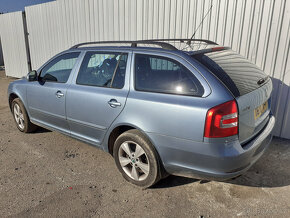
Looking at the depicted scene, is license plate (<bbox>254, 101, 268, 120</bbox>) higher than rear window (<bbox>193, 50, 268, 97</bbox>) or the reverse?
the reverse

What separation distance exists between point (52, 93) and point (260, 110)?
2.92m

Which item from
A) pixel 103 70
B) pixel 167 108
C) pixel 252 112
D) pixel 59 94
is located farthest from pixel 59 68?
pixel 252 112

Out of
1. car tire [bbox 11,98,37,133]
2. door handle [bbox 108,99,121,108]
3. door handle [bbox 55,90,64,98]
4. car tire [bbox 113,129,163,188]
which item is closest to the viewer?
car tire [bbox 113,129,163,188]

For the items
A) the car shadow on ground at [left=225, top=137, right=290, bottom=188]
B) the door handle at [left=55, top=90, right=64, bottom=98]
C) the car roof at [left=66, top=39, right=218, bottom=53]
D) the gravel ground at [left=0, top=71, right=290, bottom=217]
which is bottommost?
the gravel ground at [left=0, top=71, right=290, bottom=217]

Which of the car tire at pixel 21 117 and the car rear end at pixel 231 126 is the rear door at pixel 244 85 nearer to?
the car rear end at pixel 231 126

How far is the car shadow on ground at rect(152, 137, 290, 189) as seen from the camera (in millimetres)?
3047

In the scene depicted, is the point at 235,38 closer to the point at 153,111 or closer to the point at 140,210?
the point at 153,111

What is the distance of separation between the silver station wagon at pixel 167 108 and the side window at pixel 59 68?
0.16 feet

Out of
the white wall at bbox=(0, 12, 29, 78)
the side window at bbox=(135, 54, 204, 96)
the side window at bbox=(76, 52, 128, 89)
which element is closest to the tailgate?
the side window at bbox=(135, 54, 204, 96)

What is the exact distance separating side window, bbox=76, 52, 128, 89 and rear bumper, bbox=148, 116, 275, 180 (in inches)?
35.6

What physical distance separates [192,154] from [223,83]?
0.76 meters

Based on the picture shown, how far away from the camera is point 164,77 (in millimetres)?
2670

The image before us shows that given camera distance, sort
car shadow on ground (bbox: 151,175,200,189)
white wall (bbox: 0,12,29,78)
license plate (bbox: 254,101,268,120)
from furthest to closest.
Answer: white wall (bbox: 0,12,29,78) → car shadow on ground (bbox: 151,175,200,189) → license plate (bbox: 254,101,268,120)

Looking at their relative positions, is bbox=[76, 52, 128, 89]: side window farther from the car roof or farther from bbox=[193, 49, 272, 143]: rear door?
bbox=[193, 49, 272, 143]: rear door
